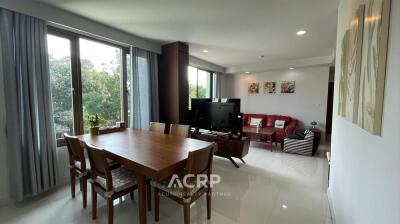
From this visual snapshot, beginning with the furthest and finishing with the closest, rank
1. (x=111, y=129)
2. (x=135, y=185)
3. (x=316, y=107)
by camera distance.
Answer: (x=316, y=107) → (x=111, y=129) → (x=135, y=185)

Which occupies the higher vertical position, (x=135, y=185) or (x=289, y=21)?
(x=289, y=21)

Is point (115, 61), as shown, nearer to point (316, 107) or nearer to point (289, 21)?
point (289, 21)

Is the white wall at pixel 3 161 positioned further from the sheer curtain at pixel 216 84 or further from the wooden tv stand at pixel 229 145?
the sheer curtain at pixel 216 84

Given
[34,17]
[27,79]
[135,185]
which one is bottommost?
[135,185]

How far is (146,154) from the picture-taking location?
1.86m

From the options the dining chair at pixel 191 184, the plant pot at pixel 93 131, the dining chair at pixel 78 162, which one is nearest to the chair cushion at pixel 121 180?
the dining chair at pixel 191 184

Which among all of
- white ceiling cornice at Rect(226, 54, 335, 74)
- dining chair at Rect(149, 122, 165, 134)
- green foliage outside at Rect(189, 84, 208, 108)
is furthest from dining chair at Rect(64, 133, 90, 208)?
white ceiling cornice at Rect(226, 54, 335, 74)

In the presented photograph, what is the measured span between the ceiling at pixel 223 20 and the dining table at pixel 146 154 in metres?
1.73

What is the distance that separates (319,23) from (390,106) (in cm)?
266

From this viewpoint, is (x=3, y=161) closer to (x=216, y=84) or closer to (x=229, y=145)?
(x=229, y=145)

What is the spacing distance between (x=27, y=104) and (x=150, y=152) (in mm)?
1745

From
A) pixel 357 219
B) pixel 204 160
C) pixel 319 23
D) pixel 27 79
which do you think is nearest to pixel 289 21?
pixel 319 23

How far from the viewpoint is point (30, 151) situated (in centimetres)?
234

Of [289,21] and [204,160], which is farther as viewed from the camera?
[289,21]
